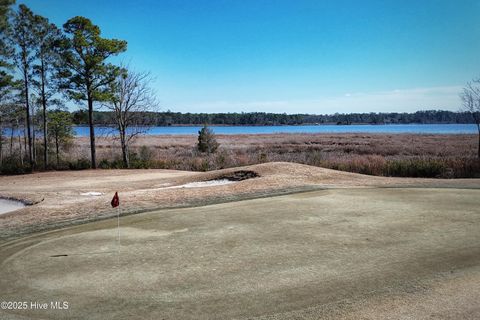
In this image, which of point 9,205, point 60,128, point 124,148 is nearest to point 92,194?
point 9,205

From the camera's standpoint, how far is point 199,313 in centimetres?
466

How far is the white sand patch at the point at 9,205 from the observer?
45.7 ft

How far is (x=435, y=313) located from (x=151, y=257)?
14.8 ft

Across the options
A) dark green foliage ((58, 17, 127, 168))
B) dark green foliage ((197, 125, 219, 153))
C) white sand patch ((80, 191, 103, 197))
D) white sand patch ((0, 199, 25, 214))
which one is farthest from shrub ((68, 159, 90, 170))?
dark green foliage ((197, 125, 219, 153))

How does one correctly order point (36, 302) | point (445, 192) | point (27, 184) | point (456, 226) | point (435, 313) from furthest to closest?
point (27, 184), point (445, 192), point (456, 226), point (36, 302), point (435, 313)

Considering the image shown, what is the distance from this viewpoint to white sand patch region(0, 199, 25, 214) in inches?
548

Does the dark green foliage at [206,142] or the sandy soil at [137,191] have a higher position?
the dark green foliage at [206,142]

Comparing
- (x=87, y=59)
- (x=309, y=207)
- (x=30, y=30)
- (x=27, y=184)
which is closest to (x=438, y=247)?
(x=309, y=207)

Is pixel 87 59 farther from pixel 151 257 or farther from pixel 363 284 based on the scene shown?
pixel 363 284

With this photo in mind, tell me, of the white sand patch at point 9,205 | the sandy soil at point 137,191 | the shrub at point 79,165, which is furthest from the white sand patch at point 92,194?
the shrub at point 79,165

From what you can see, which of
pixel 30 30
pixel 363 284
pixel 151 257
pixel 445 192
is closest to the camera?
pixel 363 284

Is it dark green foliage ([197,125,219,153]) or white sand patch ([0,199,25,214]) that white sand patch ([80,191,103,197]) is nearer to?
white sand patch ([0,199,25,214])

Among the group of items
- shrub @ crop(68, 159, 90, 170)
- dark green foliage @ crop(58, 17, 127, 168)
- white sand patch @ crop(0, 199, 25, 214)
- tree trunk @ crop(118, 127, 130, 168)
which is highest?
dark green foliage @ crop(58, 17, 127, 168)

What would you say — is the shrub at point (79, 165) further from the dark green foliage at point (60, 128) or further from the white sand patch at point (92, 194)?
the white sand patch at point (92, 194)
